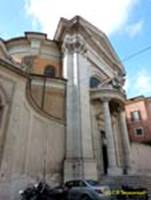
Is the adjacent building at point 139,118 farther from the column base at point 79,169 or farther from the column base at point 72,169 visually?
the column base at point 72,169

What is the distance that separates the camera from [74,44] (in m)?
18.4

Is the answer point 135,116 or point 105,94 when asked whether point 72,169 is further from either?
point 135,116

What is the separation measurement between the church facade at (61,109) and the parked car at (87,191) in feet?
8.02

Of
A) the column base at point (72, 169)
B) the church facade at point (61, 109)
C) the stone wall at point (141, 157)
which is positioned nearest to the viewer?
the church facade at point (61, 109)

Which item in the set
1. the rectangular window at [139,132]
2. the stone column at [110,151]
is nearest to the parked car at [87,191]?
the stone column at [110,151]

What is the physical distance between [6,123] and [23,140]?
1507 millimetres

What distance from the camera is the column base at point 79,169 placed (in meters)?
13.4

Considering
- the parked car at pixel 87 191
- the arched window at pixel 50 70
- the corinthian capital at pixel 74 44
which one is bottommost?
the parked car at pixel 87 191

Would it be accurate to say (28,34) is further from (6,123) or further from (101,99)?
(6,123)

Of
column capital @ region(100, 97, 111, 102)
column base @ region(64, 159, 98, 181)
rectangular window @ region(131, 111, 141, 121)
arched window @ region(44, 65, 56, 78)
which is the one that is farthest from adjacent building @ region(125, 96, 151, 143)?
column base @ region(64, 159, 98, 181)

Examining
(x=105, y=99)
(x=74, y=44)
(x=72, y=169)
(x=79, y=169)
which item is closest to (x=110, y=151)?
(x=79, y=169)

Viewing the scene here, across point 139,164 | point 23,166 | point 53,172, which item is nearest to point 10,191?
point 23,166

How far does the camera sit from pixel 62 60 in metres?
19.3

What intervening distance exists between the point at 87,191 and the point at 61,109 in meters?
8.14
